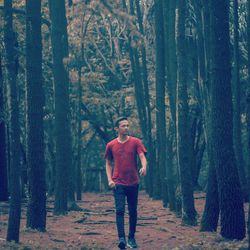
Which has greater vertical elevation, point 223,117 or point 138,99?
point 138,99

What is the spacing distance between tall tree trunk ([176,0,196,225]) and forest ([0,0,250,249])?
0.08ft

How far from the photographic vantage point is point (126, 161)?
1057 centimetres

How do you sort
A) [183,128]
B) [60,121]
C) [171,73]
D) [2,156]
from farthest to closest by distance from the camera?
[2,156] < [171,73] < [60,121] < [183,128]

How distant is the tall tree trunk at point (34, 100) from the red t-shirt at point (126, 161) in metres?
2.29

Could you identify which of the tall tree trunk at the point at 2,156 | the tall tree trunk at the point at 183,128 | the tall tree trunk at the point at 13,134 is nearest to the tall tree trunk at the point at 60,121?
the tall tree trunk at the point at 183,128

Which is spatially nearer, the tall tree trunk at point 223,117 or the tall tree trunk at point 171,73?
the tall tree trunk at point 223,117

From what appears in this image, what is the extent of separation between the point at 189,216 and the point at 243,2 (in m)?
14.0

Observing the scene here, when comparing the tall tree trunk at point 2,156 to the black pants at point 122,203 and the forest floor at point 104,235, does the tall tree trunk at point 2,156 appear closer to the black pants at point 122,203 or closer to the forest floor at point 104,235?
the forest floor at point 104,235

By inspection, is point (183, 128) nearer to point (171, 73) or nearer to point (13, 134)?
point (171, 73)

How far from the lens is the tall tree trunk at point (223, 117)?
10250mm

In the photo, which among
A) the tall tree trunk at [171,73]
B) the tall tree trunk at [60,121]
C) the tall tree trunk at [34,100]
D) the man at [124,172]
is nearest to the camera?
the man at [124,172]

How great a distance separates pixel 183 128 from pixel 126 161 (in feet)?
14.6

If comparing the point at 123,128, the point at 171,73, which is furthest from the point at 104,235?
the point at 171,73

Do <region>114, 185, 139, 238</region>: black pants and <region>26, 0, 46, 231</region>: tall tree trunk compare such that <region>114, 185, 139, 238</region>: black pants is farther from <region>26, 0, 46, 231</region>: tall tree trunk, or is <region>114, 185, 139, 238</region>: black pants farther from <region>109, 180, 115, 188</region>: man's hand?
<region>26, 0, 46, 231</region>: tall tree trunk
